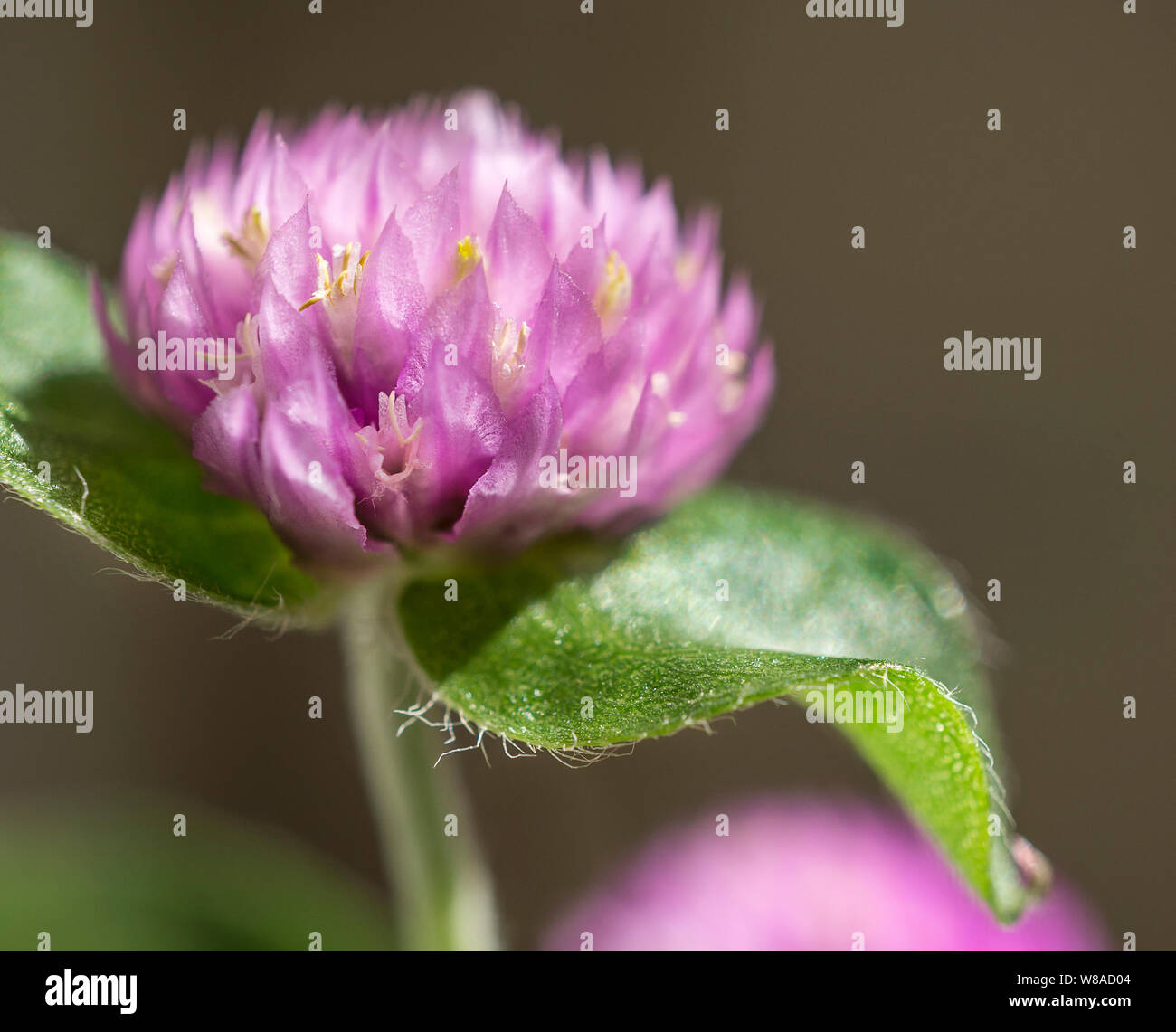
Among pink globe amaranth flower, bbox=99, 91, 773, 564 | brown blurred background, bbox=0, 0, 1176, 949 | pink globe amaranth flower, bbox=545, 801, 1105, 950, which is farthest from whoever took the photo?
brown blurred background, bbox=0, 0, 1176, 949

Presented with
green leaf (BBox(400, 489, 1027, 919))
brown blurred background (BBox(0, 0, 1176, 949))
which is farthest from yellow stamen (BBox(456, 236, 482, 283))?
brown blurred background (BBox(0, 0, 1176, 949))

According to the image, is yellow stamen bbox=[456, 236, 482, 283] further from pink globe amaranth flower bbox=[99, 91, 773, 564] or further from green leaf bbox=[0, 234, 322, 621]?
green leaf bbox=[0, 234, 322, 621]

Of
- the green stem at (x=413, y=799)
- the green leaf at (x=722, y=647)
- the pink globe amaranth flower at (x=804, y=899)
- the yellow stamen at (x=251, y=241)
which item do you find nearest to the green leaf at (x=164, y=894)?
the pink globe amaranth flower at (x=804, y=899)

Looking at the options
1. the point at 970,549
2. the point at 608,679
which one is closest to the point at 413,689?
the point at 608,679

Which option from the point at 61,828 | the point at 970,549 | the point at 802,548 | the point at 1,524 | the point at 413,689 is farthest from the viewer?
the point at 970,549

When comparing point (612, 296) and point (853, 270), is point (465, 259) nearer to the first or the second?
point (612, 296)

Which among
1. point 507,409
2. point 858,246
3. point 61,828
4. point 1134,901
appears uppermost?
point 858,246
